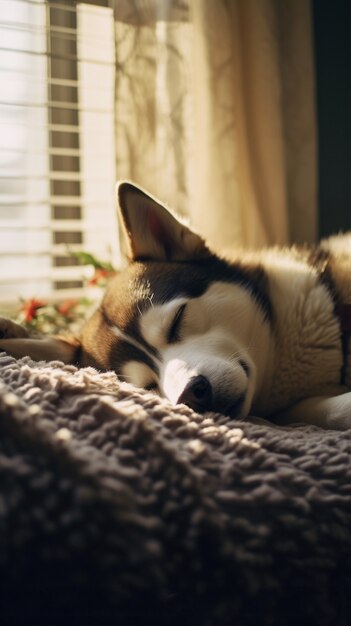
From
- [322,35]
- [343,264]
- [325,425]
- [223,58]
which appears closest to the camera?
[325,425]

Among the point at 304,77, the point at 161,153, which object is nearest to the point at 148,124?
the point at 161,153

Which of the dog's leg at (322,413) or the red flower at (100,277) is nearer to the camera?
the dog's leg at (322,413)

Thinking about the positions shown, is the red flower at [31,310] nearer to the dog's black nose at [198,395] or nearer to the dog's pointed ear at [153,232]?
the dog's pointed ear at [153,232]

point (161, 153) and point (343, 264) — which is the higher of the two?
point (161, 153)

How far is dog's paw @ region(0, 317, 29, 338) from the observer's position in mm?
1233

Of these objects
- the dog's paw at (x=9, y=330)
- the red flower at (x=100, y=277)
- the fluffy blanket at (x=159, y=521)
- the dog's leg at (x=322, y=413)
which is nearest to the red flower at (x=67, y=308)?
the red flower at (x=100, y=277)

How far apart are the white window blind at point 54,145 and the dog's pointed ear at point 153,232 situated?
0.79 m

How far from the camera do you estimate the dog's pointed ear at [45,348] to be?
1.18 meters

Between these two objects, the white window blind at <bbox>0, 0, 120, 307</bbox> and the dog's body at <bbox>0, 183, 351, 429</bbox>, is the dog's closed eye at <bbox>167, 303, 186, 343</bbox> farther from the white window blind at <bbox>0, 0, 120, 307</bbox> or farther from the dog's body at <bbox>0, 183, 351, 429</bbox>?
the white window blind at <bbox>0, 0, 120, 307</bbox>

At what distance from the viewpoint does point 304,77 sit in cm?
235

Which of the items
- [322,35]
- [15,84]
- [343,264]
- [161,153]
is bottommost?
[343,264]

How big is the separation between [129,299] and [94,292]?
0.98 meters

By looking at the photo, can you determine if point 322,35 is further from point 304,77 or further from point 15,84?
point 15,84

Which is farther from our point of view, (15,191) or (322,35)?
(322,35)
